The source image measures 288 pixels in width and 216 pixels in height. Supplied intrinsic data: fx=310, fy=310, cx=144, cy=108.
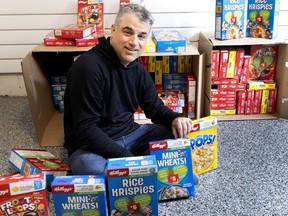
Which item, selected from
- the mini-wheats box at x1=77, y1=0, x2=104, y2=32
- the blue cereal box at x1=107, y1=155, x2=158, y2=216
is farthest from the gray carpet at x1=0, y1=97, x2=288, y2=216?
the mini-wheats box at x1=77, y1=0, x2=104, y2=32

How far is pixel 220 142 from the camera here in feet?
6.23

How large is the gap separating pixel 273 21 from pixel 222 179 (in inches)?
45.2

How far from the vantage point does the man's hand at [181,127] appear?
1.42 metres

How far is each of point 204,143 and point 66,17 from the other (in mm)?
1489

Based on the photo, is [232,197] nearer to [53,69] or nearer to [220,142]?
[220,142]

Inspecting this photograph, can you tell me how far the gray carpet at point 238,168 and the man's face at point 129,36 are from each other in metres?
0.68

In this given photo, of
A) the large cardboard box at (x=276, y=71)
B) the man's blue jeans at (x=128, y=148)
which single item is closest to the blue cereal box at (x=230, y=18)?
the large cardboard box at (x=276, y=71)

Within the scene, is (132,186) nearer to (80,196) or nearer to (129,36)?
(80,196)

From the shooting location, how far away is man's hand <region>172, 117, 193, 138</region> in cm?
142

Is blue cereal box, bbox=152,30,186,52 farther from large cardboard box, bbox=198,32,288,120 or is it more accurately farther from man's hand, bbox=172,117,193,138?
man's hand, bbox=172,117,193,138

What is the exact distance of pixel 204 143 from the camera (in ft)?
5.01

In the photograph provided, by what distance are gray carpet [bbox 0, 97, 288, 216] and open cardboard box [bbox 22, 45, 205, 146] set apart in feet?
0.34

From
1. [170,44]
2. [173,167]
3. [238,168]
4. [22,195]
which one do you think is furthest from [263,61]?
[22,195]

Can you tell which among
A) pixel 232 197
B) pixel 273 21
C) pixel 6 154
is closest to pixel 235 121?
pixel 273 21
